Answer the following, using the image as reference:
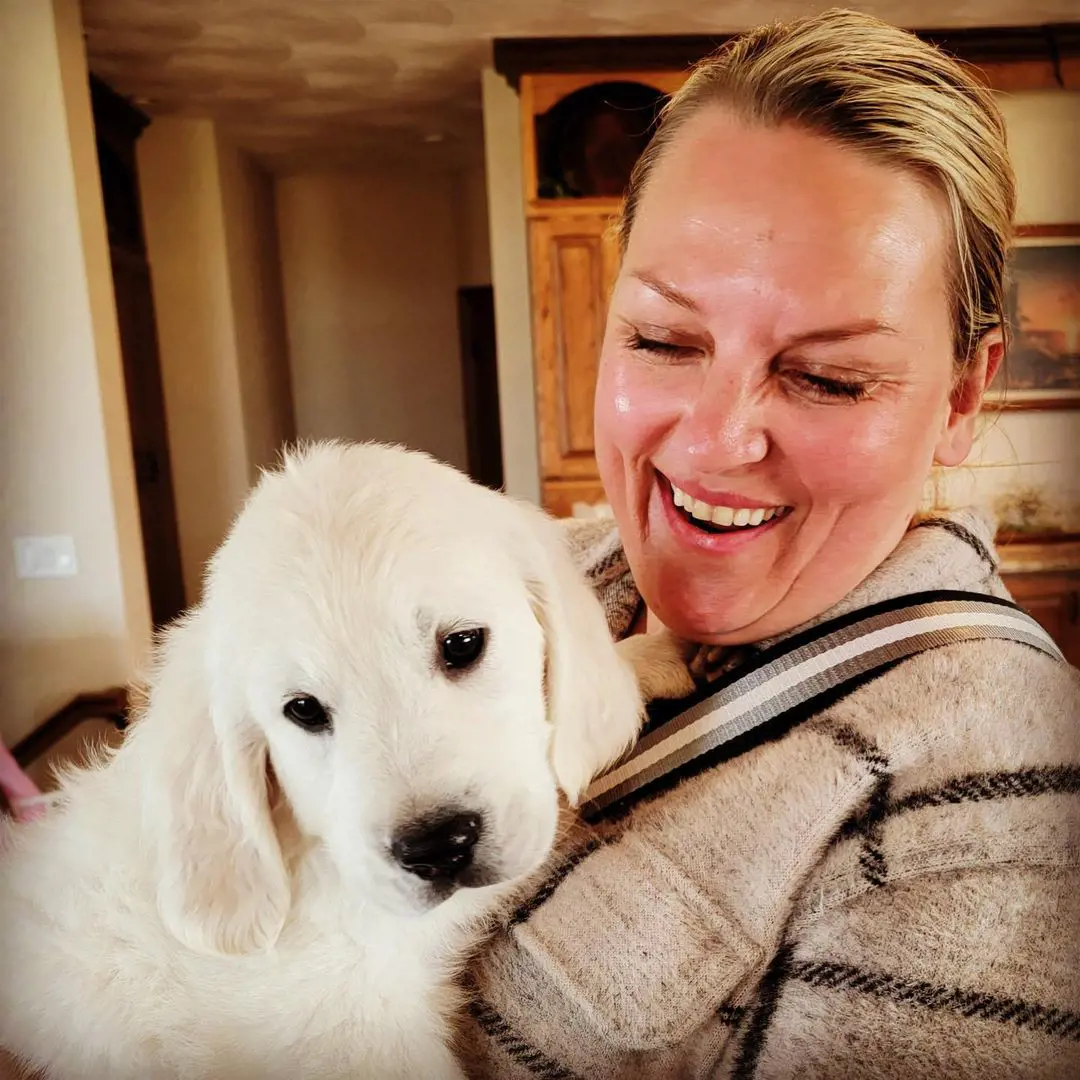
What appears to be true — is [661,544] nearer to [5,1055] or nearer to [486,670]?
[486,670]

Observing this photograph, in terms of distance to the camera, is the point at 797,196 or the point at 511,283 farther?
the point at 511,283

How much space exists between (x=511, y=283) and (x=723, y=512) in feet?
0.72

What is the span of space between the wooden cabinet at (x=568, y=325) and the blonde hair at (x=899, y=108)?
11 centimetres

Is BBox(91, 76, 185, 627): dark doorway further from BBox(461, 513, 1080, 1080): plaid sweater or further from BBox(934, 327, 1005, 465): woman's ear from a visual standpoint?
BBox(934, 327, 1005, 465): woman's ear

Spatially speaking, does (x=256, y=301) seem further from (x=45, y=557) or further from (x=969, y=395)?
(x=969, y=395)

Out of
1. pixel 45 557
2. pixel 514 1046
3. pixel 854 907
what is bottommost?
pixel 514 1046

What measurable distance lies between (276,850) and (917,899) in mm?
361

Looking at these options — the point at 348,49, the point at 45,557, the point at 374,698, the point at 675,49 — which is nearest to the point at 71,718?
the point at 45,557

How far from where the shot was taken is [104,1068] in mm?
500

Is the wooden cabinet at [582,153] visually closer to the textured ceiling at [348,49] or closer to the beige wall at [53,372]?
the textured ceiling at [348,49]

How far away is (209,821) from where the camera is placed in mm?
480

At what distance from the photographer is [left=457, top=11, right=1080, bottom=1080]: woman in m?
0.42

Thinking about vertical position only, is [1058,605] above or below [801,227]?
below

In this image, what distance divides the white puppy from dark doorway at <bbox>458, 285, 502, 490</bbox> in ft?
0.18
